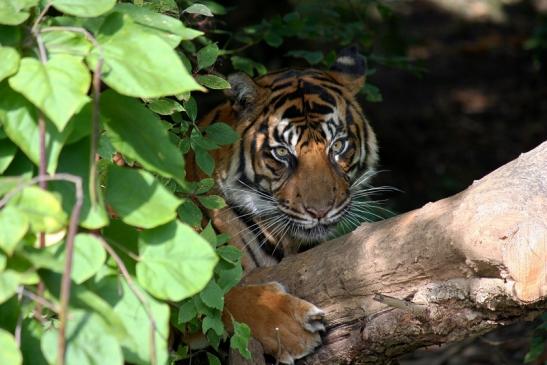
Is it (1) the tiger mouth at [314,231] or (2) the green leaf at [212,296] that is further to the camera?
(1) the tiger mouth at [314,231]

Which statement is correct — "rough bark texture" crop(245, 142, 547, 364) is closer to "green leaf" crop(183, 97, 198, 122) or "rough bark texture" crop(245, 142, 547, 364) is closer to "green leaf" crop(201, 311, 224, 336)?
"green leaf" crop(201, 311, 224, 336)

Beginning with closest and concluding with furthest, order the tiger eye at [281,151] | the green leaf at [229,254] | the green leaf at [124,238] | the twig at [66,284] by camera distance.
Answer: the twig at [66,284] → the green leaf at [124,238] → the green leaf at [229,254] → the tiger eye at [281,151]

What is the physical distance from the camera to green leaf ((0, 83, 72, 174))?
169cm

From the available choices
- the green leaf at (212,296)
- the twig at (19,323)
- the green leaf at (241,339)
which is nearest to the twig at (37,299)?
the twig at (19,323)

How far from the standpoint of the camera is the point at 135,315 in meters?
1.74

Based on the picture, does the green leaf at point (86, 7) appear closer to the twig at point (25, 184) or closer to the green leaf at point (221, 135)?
the twig at point (25, 184)

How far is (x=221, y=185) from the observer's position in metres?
3.30

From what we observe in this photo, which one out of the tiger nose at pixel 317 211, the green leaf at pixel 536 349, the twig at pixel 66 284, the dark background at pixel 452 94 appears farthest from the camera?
the dark background at pixel 452 94

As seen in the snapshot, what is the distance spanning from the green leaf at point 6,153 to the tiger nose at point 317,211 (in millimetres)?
1465

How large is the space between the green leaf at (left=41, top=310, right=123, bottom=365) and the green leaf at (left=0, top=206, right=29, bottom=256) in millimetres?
159

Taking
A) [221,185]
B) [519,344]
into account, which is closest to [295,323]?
[221,185]

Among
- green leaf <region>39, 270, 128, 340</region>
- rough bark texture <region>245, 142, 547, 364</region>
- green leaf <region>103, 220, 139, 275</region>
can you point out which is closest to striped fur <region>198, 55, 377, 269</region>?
rough bark texture <region>245, 142, 547, 364</region>

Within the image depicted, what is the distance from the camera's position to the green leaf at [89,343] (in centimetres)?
158

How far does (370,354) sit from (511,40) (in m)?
6.09
